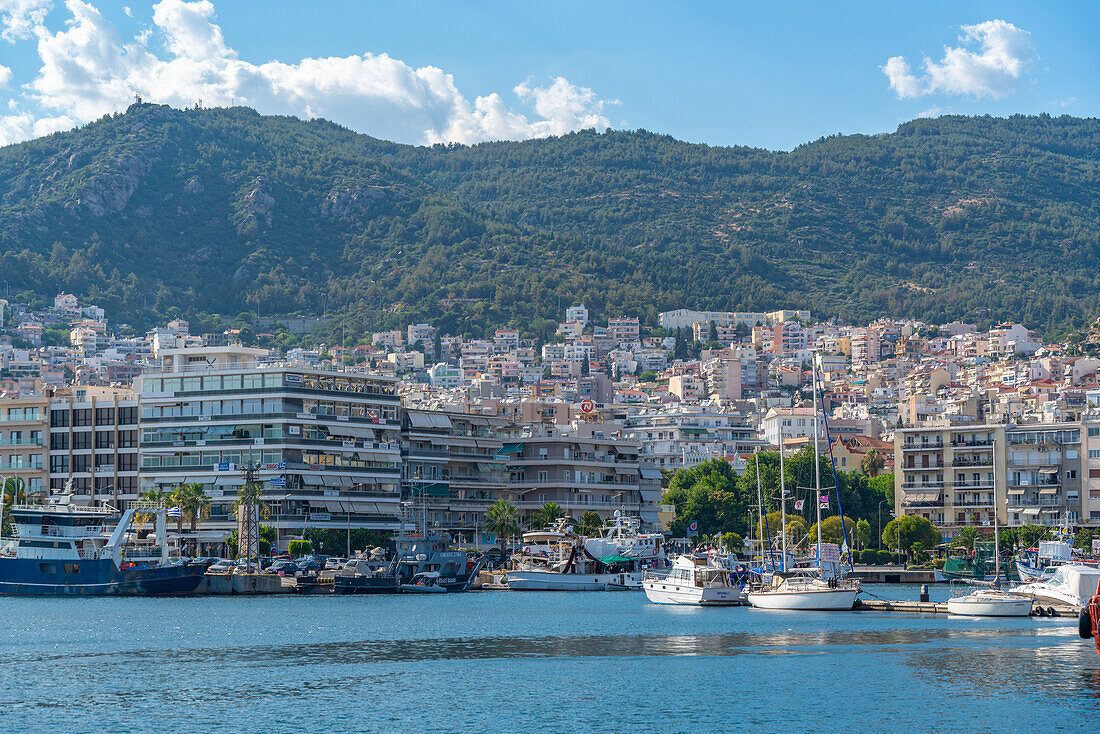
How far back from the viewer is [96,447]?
13450cm

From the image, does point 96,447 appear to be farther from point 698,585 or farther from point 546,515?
point 698,585

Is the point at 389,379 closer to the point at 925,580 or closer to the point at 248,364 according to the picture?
the point at 248,364

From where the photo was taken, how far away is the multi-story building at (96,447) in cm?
13288

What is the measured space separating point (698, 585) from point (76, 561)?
133 feet

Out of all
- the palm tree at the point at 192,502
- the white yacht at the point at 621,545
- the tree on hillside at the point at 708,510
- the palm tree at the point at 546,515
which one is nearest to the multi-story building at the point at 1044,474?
the tree on hillside at the point at 708,510

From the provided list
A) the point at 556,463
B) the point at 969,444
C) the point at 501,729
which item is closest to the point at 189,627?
the point at 501,729

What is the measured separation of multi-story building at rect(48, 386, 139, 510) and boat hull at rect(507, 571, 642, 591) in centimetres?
3448

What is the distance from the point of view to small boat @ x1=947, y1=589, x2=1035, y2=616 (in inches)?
3332

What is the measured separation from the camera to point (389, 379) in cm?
13850

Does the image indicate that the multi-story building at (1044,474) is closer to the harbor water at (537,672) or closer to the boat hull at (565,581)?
the boat hull at (565,581)

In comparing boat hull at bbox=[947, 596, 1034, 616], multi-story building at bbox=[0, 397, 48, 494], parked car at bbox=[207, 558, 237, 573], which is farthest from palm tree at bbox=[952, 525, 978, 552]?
multi-story building at bbox=[0, 397, 48, 494]

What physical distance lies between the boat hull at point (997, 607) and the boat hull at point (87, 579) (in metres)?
50.7

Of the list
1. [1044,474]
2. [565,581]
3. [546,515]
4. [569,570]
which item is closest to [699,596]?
[565,581]

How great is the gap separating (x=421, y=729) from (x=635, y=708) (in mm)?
7787
